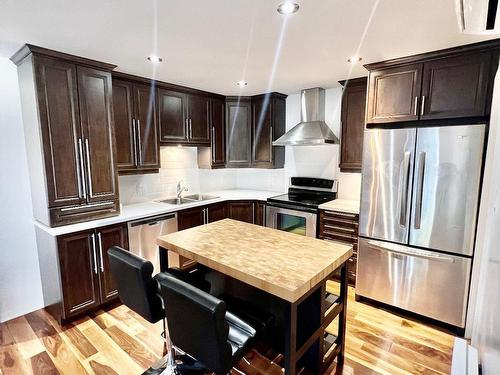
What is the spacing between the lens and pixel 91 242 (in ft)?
8.33

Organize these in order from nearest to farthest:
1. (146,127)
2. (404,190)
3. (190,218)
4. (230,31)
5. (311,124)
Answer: (230,31) → (404,190) → (146,127) → (190,218) → (311,124)

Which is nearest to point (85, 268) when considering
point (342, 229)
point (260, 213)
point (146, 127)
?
point (146, 127)

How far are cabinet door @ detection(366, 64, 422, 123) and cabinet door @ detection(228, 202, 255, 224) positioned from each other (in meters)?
1.99

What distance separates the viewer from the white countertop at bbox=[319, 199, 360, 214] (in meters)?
3.08

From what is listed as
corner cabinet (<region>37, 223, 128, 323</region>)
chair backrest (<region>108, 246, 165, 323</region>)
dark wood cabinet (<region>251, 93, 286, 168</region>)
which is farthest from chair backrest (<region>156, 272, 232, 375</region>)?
dark wood cabinet (<region>251, 93, 286, 168</region>)

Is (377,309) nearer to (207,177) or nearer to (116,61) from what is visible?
(207,177)

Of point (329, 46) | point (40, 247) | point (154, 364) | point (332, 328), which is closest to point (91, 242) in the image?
point (40, 247)

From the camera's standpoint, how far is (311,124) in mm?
3666

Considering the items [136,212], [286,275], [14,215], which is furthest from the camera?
[136,212]

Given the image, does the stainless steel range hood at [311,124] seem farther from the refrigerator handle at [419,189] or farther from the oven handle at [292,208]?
the refrigerator handle at [419,189]

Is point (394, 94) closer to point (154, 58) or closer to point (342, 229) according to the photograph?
point (342, 229)

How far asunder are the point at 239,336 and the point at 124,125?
2.57 m

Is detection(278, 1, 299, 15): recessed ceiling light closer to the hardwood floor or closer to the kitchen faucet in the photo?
the hardwood floor

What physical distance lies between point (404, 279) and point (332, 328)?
0.84 m
